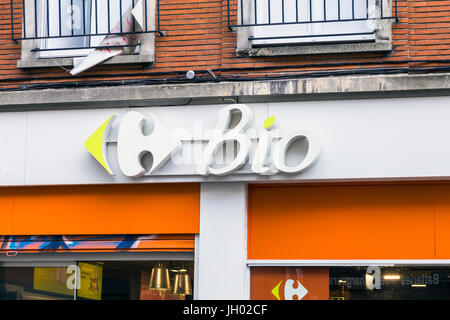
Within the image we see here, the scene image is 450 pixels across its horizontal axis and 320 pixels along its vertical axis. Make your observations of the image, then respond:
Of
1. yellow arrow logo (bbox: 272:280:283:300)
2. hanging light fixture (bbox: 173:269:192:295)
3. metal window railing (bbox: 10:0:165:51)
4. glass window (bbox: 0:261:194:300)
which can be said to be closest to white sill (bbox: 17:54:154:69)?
metal window railing (bbox: 10:0:165:51)

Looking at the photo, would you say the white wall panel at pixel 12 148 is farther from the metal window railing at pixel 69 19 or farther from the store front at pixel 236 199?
the metal window railing at pixel 69 19

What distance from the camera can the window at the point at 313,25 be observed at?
1005 centimetres

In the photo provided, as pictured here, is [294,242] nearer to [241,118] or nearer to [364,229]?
[364,229]

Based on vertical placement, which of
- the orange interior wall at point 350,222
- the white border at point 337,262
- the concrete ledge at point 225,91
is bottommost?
the white border at point 337,262

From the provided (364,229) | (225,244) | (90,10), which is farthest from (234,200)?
(90,10)

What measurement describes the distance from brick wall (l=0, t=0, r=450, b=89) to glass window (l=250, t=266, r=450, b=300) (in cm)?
226

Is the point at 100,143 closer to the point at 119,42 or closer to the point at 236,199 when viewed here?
the point at 119,42

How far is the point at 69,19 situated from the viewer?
11109 millimetres

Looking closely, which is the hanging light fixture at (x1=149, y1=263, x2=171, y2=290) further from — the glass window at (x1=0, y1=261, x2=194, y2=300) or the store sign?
the store sign

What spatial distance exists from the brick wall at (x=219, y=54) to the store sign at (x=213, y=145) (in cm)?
62

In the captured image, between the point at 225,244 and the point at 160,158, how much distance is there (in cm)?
123

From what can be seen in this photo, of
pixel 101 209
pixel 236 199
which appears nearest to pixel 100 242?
pixel 101 209

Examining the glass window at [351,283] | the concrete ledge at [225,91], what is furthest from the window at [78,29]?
the glass window at [351,283]

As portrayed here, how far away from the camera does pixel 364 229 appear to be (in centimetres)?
1002
